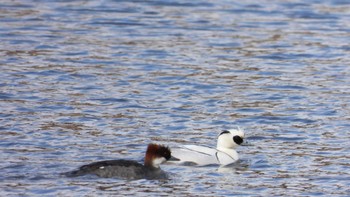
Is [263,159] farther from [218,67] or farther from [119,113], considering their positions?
[218,67]

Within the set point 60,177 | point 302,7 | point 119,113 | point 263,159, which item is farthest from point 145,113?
point 302,7

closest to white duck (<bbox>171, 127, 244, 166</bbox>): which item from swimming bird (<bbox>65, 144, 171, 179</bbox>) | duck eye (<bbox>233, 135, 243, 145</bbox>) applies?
duck eye (<bbox>233, 135, 243, 145</bbox>)

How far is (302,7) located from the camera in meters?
27.9

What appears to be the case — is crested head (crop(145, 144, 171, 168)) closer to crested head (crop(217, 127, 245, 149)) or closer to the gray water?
the gray water

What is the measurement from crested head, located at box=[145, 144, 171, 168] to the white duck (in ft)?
1.55

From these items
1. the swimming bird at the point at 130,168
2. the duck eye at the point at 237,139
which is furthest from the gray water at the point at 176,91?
the duck eye at the point at 237,139

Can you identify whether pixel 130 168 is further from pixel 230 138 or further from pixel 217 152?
pixel 230 138

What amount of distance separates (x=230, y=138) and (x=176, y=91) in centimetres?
364

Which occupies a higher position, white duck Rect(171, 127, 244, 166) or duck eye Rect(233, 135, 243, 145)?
duck eye Rect(233, 135, 243, 145)

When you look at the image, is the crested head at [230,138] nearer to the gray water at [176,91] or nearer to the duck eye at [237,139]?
the duck eye at [237,139]

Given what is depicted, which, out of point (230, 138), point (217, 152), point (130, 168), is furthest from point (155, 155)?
point (230, 138)

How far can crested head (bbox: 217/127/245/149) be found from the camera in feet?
50.4

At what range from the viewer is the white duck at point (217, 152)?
570 inches

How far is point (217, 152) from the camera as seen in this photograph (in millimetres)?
15102
